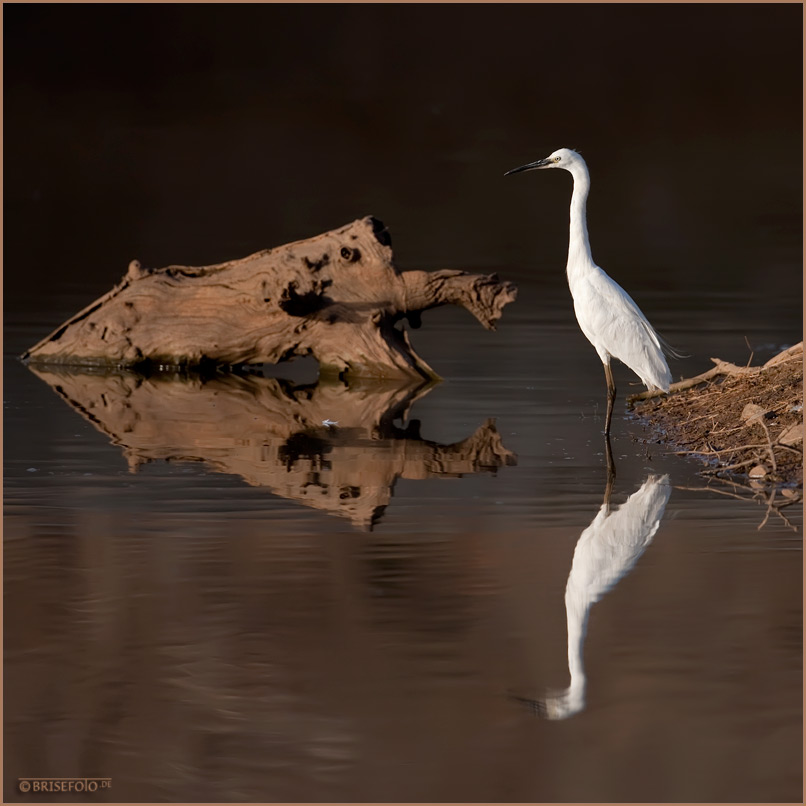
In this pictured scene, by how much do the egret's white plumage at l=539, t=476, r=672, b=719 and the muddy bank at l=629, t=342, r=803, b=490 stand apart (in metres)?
0.49

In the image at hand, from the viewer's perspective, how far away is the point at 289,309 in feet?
36.4

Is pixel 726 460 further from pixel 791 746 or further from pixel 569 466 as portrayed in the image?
pixel 791 746

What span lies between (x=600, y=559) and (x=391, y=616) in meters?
1.17

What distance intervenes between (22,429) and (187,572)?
3.71m

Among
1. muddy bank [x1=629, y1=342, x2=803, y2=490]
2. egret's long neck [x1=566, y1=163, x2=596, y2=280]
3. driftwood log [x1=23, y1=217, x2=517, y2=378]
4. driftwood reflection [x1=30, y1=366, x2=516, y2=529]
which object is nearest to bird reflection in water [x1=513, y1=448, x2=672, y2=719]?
muddy bank [x1=629, y1=342, x2=803, y2=490]

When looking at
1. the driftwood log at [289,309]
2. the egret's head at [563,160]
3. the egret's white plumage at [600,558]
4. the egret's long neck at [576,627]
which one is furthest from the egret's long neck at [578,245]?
the egret's long neck at [576,627]

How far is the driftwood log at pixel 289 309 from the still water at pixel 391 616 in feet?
5.27

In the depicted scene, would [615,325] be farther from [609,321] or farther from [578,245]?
[578,245]

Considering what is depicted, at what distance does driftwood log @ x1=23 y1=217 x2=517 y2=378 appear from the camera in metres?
11.3

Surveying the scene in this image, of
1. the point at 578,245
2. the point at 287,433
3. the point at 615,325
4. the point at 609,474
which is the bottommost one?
the point at 609,474

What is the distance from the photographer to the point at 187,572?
648 centimetres

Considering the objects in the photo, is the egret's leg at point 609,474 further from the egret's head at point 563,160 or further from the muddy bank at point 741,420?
the egret's head at point 563,160

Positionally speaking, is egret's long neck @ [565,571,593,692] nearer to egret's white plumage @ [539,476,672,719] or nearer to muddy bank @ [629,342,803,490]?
egret's white plumage @ [539,476,672,719]

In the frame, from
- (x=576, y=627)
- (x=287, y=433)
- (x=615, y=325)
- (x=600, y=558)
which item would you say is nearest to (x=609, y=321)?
(x=615, y=325)
